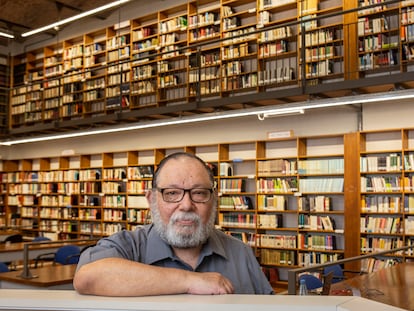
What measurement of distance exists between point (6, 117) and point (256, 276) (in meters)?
13.1

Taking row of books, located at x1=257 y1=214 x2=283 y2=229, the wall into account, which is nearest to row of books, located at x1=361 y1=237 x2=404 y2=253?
row of books, located at x1=257 y1=214 x2=283 y2=229

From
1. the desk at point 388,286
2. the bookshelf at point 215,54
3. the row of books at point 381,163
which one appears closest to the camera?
the desk at point 388,286

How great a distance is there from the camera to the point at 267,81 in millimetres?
8398

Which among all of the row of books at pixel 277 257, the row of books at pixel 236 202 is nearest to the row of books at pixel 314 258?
the row of books at pixel 277 257

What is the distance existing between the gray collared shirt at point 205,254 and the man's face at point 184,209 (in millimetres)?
55

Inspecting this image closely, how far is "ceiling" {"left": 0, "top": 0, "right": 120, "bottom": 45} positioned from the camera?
11227 mm

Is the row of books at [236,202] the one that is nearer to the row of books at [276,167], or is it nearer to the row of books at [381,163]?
the row of books at [276,167]

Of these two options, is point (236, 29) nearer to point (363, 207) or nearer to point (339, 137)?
point (339, 137)

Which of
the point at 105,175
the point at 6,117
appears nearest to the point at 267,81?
the point at 105,175

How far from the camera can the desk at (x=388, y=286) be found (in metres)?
3.50

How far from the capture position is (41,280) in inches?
190

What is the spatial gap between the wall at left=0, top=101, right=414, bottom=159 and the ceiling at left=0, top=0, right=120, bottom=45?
3.06m

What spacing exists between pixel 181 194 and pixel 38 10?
11589 millimetres

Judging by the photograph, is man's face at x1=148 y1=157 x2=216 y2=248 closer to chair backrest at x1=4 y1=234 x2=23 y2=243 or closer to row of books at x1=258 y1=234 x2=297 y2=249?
row of books at x1=258 y1=234 x2=297 y2=249
